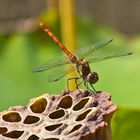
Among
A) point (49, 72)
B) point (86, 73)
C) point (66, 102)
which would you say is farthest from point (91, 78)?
point (49, 72)

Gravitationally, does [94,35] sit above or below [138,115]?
above

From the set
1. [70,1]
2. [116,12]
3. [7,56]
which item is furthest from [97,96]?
[116,12]

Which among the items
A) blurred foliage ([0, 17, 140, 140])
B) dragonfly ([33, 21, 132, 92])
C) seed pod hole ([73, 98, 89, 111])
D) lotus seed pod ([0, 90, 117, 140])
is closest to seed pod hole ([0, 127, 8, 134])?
lotus seed pod ([0, 90, 117, 140])

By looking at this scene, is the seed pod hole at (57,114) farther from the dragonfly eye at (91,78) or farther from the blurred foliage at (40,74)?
the blurred foliage at (40,74)

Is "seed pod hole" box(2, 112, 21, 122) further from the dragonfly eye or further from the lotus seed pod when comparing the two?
the dragonfly eye

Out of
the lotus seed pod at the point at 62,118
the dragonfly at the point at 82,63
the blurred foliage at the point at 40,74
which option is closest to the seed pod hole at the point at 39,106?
the lotus seed pod at the point at 62,118

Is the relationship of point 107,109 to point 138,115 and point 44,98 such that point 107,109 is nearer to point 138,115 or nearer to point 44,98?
point 44,98
